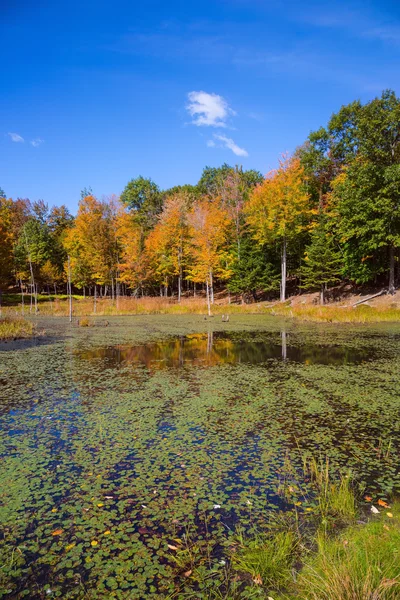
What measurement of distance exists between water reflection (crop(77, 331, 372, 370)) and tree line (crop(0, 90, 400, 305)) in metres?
10.5

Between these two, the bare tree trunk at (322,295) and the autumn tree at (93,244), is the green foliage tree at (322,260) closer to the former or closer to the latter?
the bare tree trunk at (322,295)

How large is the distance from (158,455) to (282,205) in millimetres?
30164

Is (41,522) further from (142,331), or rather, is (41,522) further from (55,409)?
(142,331)

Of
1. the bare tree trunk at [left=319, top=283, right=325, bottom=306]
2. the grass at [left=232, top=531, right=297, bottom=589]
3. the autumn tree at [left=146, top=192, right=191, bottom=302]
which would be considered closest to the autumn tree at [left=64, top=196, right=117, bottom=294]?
the autumn tree at [left=146, top=192, right=191, bottom=302]

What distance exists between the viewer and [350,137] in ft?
110

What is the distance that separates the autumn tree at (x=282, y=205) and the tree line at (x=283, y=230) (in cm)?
9

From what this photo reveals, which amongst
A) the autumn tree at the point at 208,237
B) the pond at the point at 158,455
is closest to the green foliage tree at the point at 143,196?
the autumn tree at the point at 208,237

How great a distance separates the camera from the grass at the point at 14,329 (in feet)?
55.1

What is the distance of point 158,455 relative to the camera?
15.7 feet

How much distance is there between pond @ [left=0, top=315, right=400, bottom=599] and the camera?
294cm

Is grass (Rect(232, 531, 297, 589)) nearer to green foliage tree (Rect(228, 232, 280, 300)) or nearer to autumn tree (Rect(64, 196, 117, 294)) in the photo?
green foliage tree (Rect(228, 232, 280, 300))

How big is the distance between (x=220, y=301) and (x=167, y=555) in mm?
38380

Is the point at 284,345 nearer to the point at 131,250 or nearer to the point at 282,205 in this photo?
the point at 282,205

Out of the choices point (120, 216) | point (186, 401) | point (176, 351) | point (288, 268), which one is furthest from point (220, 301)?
point (186, 401)
